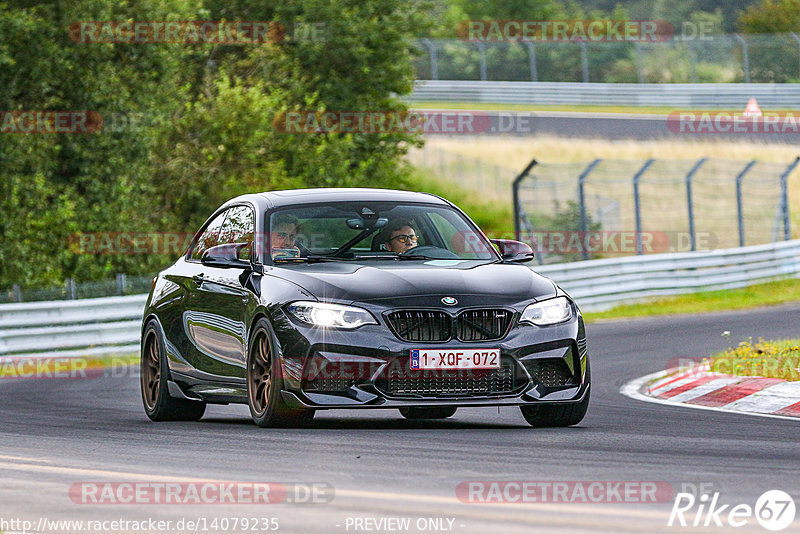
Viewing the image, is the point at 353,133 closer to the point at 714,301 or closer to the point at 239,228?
the point at 714,301

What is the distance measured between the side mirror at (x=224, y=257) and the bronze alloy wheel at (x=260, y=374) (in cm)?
69

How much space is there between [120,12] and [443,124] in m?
21.1

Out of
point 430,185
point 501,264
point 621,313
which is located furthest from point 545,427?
point 430,185

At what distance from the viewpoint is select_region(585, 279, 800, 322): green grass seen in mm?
25859

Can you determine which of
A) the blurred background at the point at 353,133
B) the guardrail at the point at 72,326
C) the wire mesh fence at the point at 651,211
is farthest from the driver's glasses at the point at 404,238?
the wire mesh fence at the point at 651,211

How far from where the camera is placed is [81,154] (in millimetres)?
29875

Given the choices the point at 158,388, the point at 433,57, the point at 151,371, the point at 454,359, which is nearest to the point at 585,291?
the point at 151,371

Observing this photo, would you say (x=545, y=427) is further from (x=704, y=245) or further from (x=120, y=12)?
(x=704, y=245)

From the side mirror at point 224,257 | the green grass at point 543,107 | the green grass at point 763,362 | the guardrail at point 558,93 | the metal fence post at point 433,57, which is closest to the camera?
the side mirror at point 224,257

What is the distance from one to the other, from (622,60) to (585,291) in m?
31.5

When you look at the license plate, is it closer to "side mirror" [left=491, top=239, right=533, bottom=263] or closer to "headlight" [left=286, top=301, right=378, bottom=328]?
"headlight" [left=286, top=301, right=378, bottom=328]

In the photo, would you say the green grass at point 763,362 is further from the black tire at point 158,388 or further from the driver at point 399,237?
the black tire at point 158,388

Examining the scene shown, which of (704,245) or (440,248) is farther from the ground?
Result: (440,248)

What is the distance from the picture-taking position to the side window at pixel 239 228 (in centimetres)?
1066
